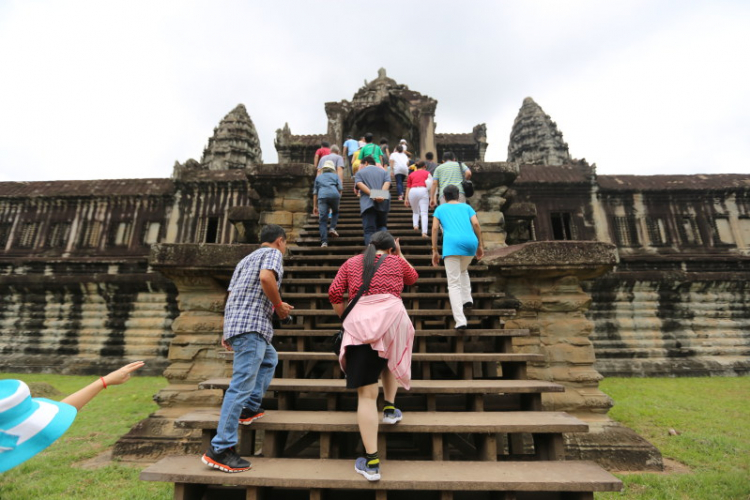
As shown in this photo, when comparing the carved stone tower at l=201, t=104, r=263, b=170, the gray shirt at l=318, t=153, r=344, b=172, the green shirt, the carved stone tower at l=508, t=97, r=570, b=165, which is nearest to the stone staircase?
the green shirt

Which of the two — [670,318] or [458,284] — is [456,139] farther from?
[458,284]

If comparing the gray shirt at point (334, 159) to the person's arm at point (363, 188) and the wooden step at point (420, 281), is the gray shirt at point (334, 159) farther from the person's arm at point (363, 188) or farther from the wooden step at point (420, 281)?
the wooden step at point (420, 281)

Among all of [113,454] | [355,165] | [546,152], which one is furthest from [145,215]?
[546,152]

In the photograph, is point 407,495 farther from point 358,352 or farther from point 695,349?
point 695,349

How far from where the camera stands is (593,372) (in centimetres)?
438

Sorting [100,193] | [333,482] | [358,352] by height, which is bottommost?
[333,482]

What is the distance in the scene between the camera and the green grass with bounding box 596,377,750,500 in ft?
10.9

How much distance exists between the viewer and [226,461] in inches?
92.8

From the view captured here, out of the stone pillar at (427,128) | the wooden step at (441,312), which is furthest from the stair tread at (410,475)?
the stone pillar at (427,128)

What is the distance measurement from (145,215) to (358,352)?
1699cm

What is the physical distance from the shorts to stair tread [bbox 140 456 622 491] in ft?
1.81

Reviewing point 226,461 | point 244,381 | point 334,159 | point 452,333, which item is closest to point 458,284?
point 452,333

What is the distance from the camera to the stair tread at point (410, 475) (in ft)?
7.14

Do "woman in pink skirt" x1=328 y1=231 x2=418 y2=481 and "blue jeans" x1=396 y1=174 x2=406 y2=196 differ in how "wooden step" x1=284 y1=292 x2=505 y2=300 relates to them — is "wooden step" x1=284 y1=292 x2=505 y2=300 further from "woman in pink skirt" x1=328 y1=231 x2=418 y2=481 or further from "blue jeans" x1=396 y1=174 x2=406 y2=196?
"blue jeans" x1=396 y1=174 x2=406 y2=196
